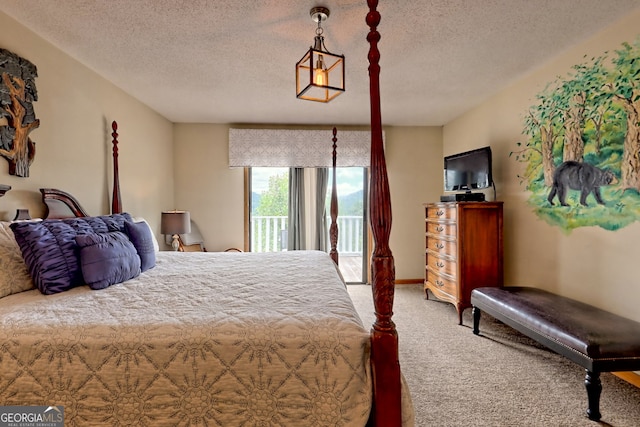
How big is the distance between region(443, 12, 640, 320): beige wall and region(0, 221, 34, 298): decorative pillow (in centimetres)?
371

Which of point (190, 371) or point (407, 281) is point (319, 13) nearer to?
point (190, 371)

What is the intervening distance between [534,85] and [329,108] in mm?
2171

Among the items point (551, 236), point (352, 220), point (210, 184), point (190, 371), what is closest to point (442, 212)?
point (551, 236)

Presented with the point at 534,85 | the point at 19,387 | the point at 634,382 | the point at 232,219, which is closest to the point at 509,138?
the point at 534,85

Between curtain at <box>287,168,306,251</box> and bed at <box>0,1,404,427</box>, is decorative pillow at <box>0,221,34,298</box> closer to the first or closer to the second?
bed at <box>0,1,404,427</box>

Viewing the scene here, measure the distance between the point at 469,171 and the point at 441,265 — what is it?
116cm

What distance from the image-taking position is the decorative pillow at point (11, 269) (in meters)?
1.58

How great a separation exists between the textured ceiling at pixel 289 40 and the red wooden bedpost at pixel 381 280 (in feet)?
3.32

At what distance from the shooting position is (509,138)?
11.1 ft

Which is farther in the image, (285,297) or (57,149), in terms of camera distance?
(57,149)

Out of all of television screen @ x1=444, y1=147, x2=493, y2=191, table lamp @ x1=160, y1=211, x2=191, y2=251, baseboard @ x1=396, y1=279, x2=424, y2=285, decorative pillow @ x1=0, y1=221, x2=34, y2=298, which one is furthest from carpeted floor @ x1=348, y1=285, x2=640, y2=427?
table lamp @ x1=160, y1=211, x2=191, y2=251

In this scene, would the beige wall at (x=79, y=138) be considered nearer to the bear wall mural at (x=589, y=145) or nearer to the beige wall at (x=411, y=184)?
the beige wall at (x=411, y=184)

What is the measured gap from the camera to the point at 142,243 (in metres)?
2.23

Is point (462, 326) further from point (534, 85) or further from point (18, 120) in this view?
point (18, 120)
